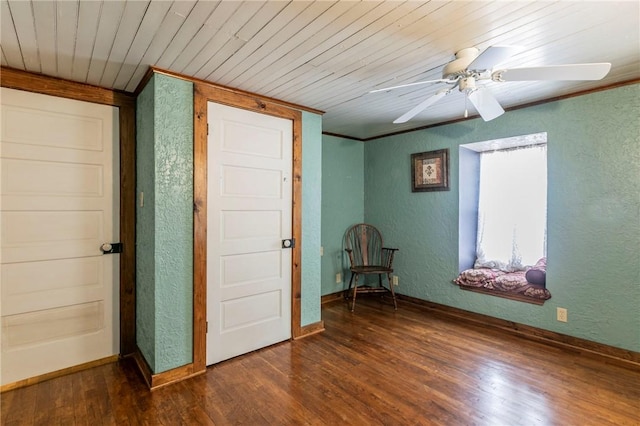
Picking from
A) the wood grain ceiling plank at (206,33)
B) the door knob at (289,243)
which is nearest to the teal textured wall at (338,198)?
the door knob at (289,243)

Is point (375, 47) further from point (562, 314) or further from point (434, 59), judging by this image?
point (562, 314)

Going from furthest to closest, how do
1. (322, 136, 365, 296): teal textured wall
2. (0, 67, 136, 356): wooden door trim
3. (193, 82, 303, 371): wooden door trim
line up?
1. (322, 136, 365, 296): teal textured wall
2. (0, 67, 136, 356): wooden door trim
3. (193, 82, 303, 371): wooden door trim

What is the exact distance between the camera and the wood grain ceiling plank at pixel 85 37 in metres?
1.51

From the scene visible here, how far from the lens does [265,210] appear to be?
2785mm

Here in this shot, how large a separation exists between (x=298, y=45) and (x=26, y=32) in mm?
1467

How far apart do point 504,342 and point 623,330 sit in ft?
2.79

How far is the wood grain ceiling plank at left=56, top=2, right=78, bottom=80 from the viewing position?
1.52 m


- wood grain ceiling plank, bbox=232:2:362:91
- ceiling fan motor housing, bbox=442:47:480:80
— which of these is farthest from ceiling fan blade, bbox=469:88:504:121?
wood grain ceiling plank, bbox=232:2:362:91

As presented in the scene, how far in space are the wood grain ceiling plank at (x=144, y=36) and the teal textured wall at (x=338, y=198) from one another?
7.74ft

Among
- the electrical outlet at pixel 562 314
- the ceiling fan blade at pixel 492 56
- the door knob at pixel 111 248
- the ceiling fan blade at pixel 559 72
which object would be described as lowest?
the electrical outlet at pixel 562 314

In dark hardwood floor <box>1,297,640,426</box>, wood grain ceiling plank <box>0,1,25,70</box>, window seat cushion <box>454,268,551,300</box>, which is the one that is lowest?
dark hardwood floor <box>1,297,640,426</box>

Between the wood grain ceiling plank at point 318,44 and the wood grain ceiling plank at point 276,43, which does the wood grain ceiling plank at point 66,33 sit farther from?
the wood grain ceiling plank at point 318,44

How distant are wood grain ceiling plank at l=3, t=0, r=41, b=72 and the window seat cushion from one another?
396 centimetres

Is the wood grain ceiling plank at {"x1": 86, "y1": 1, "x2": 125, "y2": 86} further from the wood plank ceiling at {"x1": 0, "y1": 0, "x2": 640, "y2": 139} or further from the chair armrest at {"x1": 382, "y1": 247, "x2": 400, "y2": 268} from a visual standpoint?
the chair armrest at {"x1": 382, "y1": 247, "x2": 400, "y2": 268}
